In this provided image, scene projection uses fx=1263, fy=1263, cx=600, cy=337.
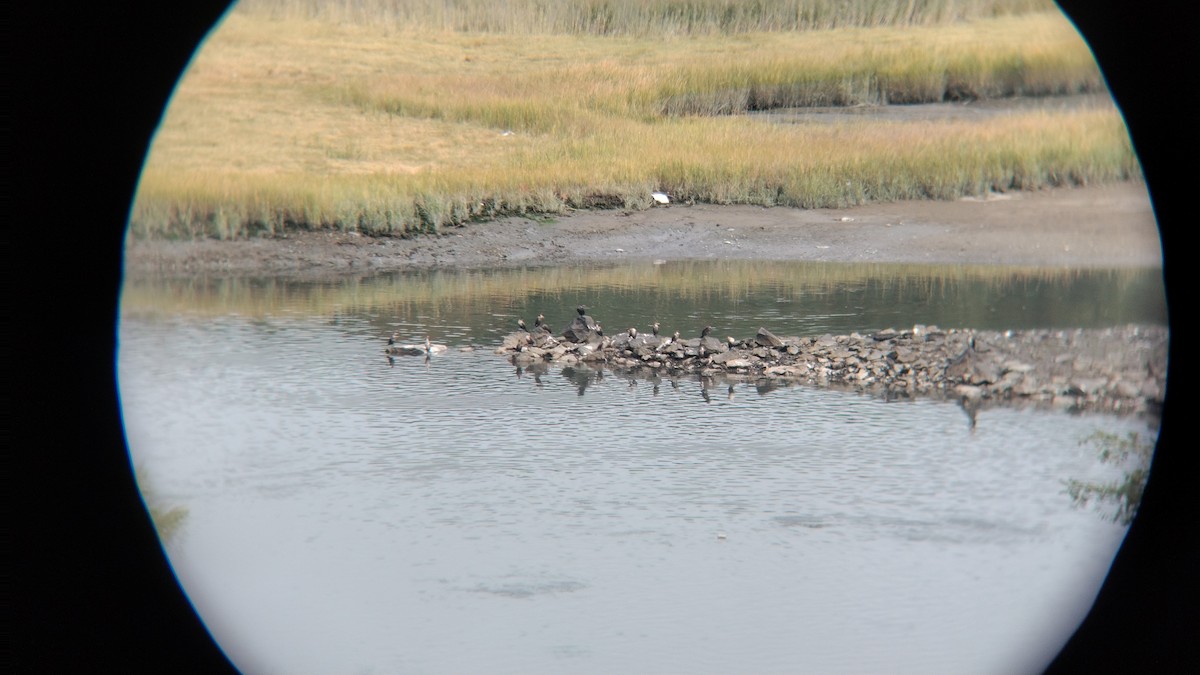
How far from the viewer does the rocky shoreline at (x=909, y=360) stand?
28.6 feet

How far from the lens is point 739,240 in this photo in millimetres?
15742

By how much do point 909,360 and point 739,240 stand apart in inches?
257

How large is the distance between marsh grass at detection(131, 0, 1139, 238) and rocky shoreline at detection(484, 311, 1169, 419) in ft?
19.8

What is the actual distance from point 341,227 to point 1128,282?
8.96 m

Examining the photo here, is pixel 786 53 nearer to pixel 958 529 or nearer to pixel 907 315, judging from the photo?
pixel 907 315

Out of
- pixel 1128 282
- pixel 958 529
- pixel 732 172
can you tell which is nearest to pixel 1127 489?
pixel 958 529

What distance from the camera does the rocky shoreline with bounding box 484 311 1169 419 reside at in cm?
872

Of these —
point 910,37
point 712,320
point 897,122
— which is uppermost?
point 910,37

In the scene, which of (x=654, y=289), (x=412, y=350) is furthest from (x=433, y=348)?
Answer: (x=654, y=289)

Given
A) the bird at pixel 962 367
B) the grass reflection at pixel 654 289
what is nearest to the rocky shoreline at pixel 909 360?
the bird at pixel 962 367

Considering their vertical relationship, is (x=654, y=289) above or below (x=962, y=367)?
below

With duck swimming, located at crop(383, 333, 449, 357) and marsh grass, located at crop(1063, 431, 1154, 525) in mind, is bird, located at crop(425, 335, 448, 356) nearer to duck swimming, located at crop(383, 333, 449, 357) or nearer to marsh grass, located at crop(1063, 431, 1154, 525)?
duck swimming, located at crop(383, 333, 449, 357)

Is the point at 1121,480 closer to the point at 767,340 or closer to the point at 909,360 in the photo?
the point at 909,360

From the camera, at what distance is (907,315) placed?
11.7m
